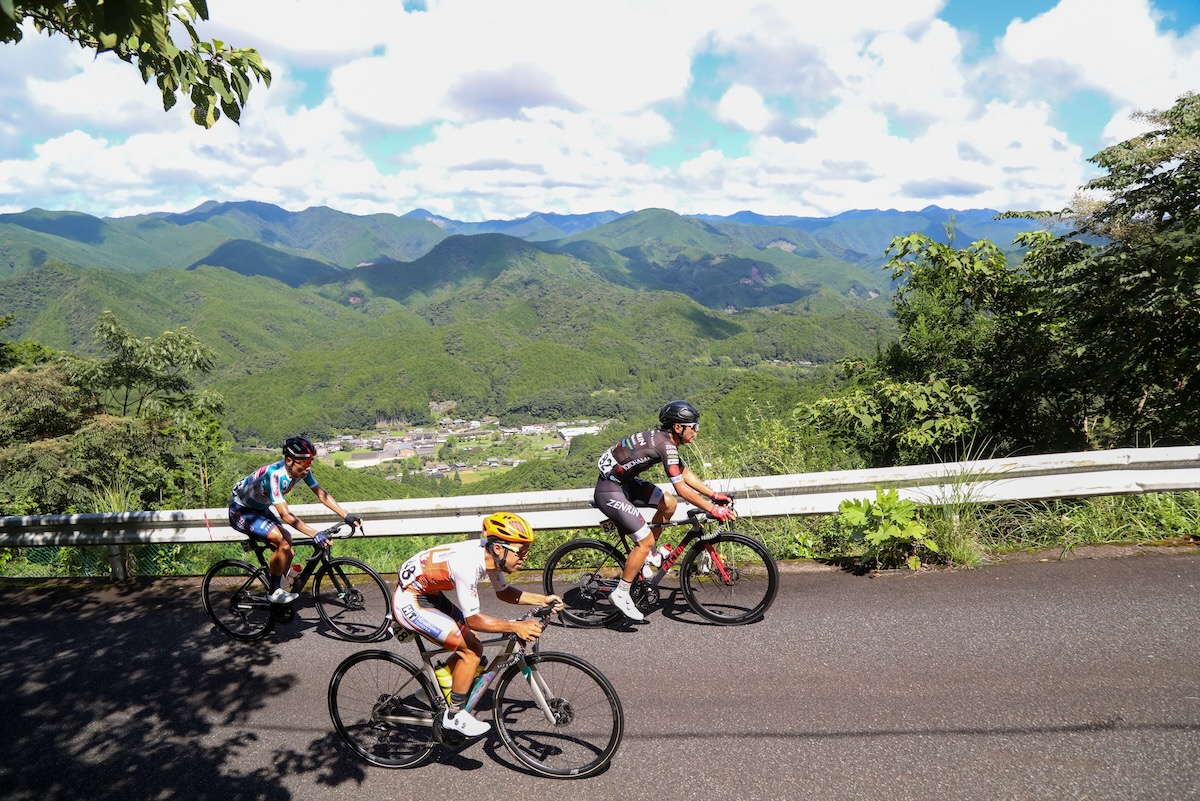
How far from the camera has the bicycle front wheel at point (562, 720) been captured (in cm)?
372

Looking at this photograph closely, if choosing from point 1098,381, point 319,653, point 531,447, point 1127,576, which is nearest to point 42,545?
point 319,653

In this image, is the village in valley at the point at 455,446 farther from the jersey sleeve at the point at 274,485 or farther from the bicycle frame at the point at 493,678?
the bicycle frame at the point at 493,678

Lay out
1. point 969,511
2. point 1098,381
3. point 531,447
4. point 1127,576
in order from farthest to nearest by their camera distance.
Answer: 1. point 531,447
2. point 1098,381
3. point 969,511
4. point 1127,576

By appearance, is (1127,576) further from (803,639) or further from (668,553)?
(668,553)

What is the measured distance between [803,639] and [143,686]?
4888 mm

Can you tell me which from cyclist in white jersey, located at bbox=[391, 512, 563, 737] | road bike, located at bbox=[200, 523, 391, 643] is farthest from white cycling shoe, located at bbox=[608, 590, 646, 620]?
road bike, located at bbox=[200, 523, 391, 643]

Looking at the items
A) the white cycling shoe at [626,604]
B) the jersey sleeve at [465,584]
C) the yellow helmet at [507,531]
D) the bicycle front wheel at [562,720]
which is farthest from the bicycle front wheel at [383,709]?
the white cycling shoe at [626,604]

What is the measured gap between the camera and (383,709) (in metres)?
3.98

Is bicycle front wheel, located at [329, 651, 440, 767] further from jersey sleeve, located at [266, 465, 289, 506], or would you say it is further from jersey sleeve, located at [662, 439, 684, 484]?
jersey sleeve, located at [662, 439, 684, 484]

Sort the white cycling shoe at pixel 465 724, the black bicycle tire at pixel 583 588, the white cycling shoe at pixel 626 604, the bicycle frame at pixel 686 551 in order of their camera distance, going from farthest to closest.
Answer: the black bicycle tire at pixel 583 588
the bicycle frame at pixel 686 551
the white cycling shoe at pixel 626 604
the white cycling shoe at pixel 465 724

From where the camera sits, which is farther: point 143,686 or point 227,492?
point 227,492

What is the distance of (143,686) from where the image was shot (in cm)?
486

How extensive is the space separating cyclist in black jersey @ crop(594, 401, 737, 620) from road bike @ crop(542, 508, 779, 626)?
161 millimetres

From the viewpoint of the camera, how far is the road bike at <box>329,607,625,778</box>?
12.4 ft
